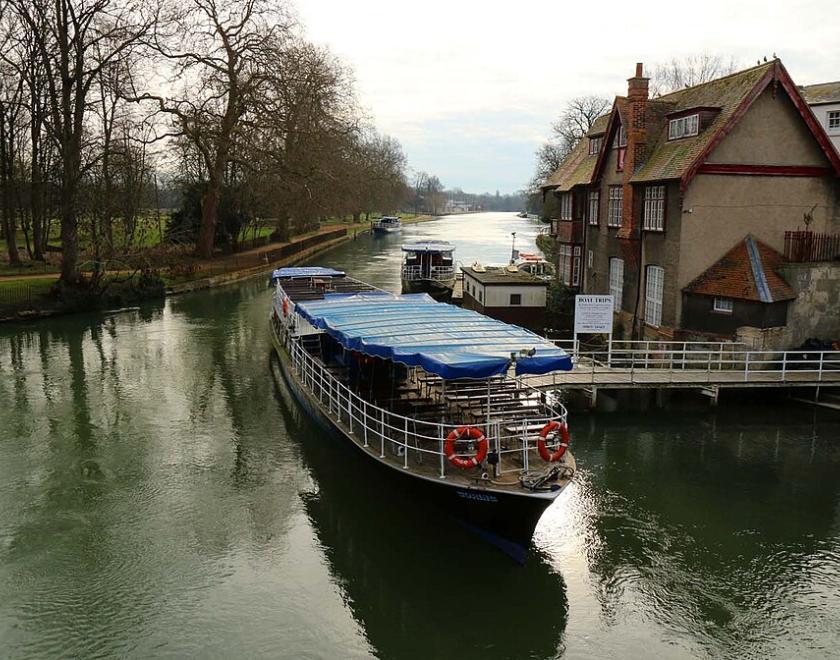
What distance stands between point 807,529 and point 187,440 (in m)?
16.9

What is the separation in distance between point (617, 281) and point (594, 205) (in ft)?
15.1

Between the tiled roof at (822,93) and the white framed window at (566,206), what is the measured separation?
1303 cm

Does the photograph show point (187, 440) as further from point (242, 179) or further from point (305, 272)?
point (242, 179)

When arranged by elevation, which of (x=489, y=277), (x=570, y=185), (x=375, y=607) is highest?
(x=570, y=185)

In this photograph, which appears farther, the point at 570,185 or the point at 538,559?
the point at 570,185

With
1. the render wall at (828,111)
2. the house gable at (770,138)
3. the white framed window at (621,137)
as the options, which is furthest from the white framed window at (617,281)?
the render wall at (828,111)

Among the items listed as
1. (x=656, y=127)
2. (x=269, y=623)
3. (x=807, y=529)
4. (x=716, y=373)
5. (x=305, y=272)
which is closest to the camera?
(x=269, y=623)

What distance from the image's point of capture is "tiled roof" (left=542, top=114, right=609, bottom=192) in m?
Answer: 38.6

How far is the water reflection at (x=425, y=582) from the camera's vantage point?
12898mm

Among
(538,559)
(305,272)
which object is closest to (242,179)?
(305,272)

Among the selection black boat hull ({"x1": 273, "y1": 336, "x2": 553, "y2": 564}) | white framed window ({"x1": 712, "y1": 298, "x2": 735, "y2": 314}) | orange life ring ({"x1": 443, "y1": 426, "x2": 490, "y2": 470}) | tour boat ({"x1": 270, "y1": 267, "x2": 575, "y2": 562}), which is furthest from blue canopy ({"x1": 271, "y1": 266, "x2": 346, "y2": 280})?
orange life ring ({"x1": 443, "y1": 426, "x2": 490, "y2": 470})

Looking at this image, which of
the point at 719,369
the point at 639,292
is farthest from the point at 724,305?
the point at 639,292

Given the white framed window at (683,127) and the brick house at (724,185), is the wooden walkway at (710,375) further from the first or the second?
the white framed window at (683,127)

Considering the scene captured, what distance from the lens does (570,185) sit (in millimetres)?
39062
